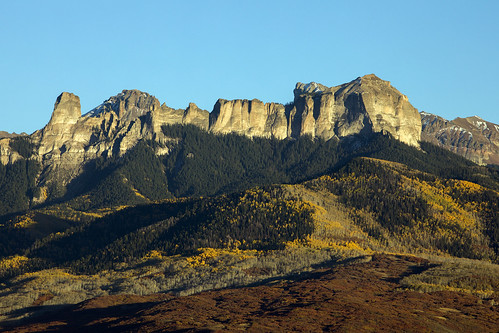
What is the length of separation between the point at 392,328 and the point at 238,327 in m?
33.9

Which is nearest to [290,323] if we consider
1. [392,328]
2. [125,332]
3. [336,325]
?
[336,325]

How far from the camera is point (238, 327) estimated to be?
195125 millimetres

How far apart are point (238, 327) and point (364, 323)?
2817 centimetres

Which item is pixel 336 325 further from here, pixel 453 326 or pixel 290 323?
pixel 453 326

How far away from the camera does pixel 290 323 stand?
19662 cm

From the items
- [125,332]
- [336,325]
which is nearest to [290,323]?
[336,325]

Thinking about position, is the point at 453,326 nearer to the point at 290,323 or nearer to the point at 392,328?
the point at 392,328

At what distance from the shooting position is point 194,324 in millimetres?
198125

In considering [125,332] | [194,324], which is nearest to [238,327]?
[194,324]

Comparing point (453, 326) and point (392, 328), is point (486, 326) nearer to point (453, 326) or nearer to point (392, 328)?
point (453, 326)

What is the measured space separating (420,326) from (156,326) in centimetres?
5897

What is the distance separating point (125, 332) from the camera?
647ft

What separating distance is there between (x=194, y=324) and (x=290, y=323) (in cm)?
2171

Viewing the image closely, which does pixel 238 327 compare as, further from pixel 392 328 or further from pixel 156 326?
pixel 392 328
